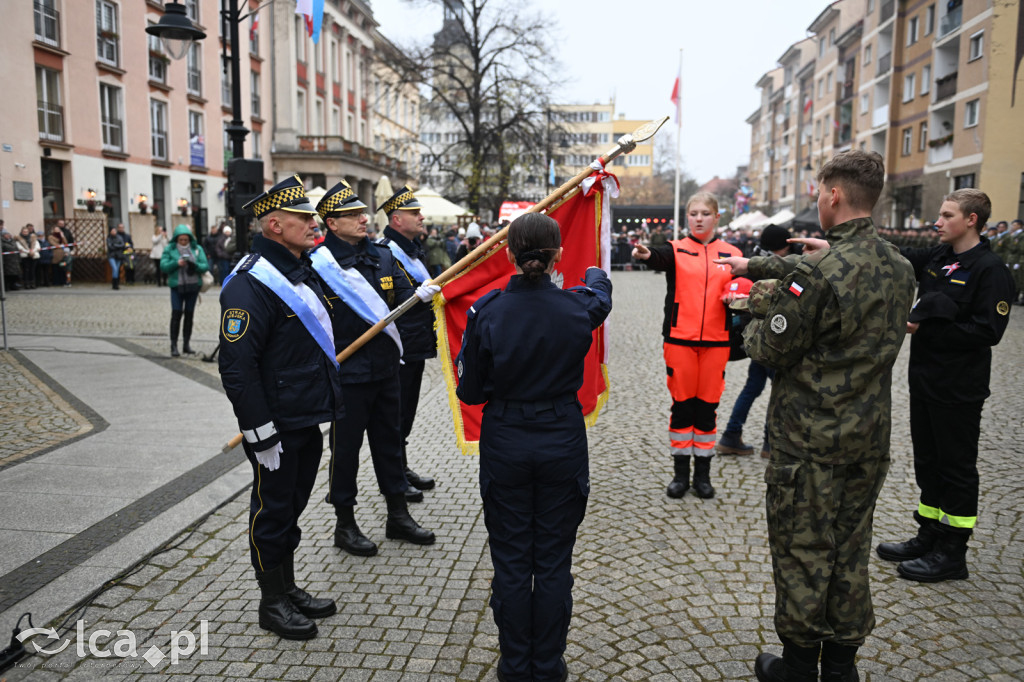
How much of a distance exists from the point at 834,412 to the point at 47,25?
96.0 feet

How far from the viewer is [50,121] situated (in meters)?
24.9

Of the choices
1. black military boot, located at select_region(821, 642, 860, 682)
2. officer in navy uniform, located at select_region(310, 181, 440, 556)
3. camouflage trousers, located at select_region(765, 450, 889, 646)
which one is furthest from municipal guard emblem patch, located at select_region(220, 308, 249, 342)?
black military boot, located at select_region(821, 642, 860, 682)

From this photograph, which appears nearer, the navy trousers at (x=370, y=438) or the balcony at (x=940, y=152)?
the navy trousers at (x=370, y=438)

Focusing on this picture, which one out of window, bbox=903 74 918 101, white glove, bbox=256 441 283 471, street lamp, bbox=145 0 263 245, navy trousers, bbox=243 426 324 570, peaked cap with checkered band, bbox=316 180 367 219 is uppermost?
window, bbox=903 74 918 101

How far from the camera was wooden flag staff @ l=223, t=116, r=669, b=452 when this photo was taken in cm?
418

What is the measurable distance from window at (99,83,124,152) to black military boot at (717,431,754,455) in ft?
92.4

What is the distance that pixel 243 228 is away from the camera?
424 inches

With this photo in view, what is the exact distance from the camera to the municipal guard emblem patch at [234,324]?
137 inches

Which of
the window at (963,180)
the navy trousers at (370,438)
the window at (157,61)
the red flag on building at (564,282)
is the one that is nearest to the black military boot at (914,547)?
the red flag on building at (564,282)

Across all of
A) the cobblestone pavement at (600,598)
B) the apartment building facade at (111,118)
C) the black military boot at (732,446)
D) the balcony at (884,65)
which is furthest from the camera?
the balcony at (884,65)

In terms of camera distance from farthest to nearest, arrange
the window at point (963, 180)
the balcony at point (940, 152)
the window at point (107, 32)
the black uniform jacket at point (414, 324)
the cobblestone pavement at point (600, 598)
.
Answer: the balcony at point (940, 152), the window at point (963, 180), the window at point (107, 32), the black uniform jacket at point (414, 324), the cobblestone pavement at point (600, 598)

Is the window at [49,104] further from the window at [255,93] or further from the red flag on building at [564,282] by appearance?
the red flag on building at [564,282]

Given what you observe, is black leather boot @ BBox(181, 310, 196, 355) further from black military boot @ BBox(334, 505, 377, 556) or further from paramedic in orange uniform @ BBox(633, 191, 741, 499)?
paramedic in orange uniform @ BBox(633, 191, 741, 499)

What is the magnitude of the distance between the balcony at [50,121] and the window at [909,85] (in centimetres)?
3936
